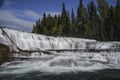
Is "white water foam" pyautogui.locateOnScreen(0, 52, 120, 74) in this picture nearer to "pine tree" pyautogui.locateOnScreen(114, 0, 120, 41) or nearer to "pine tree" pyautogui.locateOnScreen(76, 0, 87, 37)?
"pine tree" pyautogui.locateOnScreen(114, 0, 120, 41)

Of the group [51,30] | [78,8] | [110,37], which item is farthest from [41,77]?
[78,8]

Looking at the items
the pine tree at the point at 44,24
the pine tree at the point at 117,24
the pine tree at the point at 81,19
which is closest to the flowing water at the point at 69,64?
the pine tree at the point at 117,24

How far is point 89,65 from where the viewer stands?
17.1m

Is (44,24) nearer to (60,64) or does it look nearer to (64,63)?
(64,63)

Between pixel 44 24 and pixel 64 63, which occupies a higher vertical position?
pixel 44 24

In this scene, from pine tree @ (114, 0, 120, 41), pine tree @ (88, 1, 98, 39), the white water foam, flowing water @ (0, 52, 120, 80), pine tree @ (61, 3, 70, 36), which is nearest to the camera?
flowing water @ (0, 52, 120, 80)

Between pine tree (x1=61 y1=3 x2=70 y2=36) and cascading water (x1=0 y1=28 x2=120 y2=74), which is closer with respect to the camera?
cascading water (x1=0 y1=28 x2=120 y2=74)

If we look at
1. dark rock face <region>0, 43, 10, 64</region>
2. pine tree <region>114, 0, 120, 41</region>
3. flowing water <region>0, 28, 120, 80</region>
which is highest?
pine tree <region>114, 0, 120, 41</region>

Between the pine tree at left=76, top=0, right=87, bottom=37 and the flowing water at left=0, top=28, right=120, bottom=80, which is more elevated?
the pine tree at left=76, top=0, right=87, bottom=37

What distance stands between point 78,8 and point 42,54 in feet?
202

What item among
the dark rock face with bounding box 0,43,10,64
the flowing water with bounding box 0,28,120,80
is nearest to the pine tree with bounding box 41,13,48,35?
the flowing water with bounding box 0,28,120,80

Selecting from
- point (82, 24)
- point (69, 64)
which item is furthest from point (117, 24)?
point (69, 64)

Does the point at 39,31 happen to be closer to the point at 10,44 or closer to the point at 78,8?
the point at 78,8

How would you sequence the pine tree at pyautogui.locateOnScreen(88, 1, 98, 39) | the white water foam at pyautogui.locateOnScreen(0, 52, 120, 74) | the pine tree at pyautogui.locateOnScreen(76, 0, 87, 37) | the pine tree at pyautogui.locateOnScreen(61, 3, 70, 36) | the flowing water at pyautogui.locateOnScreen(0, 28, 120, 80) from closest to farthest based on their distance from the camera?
the flowing water at pyautogui.locateOnScreen(0, 28, 120, 80) → the white water foam at pyautogui.locateOnScreen(0, 52, 120, 74) → the pine tree at pyautogui.locateOnScreen(88, 1, 98, 39) → the pine tree at pyautogui.locateOnScreen(61, 3, 70, 36) → the pine tree at pyautogui.locateOnScreen(76, 0, 87, 37)
